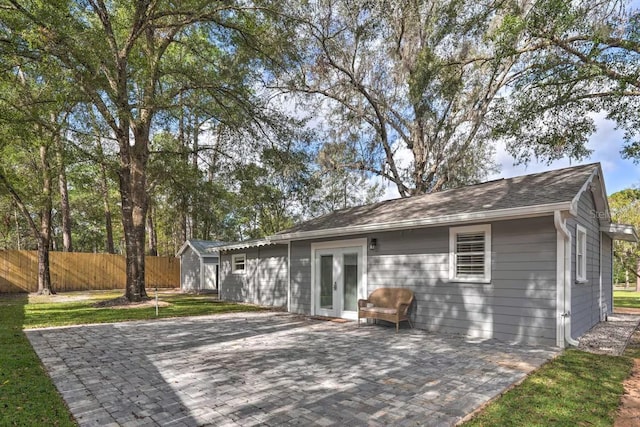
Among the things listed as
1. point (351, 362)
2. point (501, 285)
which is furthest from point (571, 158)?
point (351, 362)

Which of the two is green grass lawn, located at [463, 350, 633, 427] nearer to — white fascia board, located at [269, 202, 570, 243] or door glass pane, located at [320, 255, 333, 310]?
white fascia board, located at [269, 202, 570, 243]

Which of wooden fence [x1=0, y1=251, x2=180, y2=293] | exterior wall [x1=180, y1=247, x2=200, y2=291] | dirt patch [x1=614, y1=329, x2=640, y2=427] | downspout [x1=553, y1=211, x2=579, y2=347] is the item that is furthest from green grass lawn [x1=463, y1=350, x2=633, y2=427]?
wooden fence [x1=0, y1=251, x2=180, y2=293]

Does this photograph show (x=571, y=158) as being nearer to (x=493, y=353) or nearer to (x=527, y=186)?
(x=527, y=186)

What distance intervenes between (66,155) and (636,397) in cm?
1548

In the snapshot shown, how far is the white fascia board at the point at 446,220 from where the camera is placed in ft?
20.6

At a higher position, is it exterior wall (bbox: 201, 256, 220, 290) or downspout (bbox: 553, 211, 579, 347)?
downspout (bbox: 553, 211, 579, 347)

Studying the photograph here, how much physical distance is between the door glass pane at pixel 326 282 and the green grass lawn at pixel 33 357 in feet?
9.67

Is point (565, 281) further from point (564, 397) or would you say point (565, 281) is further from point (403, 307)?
point (403, 307)

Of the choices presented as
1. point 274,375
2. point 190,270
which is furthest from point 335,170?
point 274,375

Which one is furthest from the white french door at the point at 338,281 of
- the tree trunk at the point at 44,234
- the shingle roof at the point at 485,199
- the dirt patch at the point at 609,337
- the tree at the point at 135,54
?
the tree trunk at the point at 44,234

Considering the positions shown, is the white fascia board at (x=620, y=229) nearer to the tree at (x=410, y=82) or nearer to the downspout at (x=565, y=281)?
the tree at (x=410, y=82)

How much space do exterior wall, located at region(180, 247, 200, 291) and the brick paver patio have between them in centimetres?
1220

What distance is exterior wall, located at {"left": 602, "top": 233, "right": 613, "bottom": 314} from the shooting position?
10258 millimetres

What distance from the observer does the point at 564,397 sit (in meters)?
4.04
